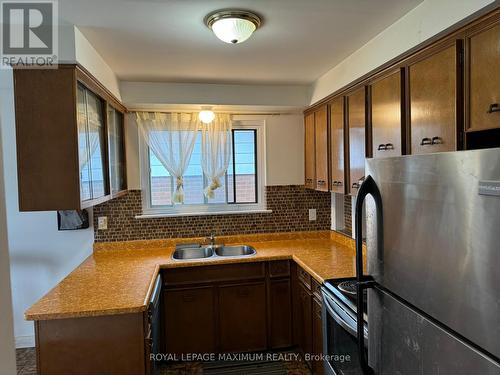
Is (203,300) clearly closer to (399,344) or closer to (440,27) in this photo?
(399,344)

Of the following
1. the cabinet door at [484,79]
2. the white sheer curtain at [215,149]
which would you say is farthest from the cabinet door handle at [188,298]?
the cabinet door at [484,79]

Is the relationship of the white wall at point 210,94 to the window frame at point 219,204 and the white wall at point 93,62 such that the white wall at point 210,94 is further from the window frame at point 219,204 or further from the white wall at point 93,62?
the window frame at point 219,204

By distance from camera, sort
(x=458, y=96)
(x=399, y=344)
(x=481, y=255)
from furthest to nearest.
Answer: (x=458, y=96) < (x=399, y=344) < (x=481, y=255)

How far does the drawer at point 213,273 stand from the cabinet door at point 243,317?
Result: 0.08 metres

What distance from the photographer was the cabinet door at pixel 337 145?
2447 millimetres

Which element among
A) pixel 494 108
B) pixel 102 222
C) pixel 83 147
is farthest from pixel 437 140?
pixel 102 222

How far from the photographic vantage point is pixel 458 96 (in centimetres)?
137

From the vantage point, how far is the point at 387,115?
1.86m

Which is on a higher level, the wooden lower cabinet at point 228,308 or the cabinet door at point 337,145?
the cabinet door at point 337,145

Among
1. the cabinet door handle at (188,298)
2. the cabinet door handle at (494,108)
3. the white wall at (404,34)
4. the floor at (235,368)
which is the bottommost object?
the floor at (235,368)

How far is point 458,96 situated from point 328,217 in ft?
7.01

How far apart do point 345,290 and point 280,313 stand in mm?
1145

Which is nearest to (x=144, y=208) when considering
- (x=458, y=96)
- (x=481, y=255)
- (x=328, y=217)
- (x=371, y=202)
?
(x=328, y=217)

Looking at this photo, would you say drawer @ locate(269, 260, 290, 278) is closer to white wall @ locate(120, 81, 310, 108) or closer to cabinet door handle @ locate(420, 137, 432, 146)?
white wall @ locate(120, 81, 310, 108)
